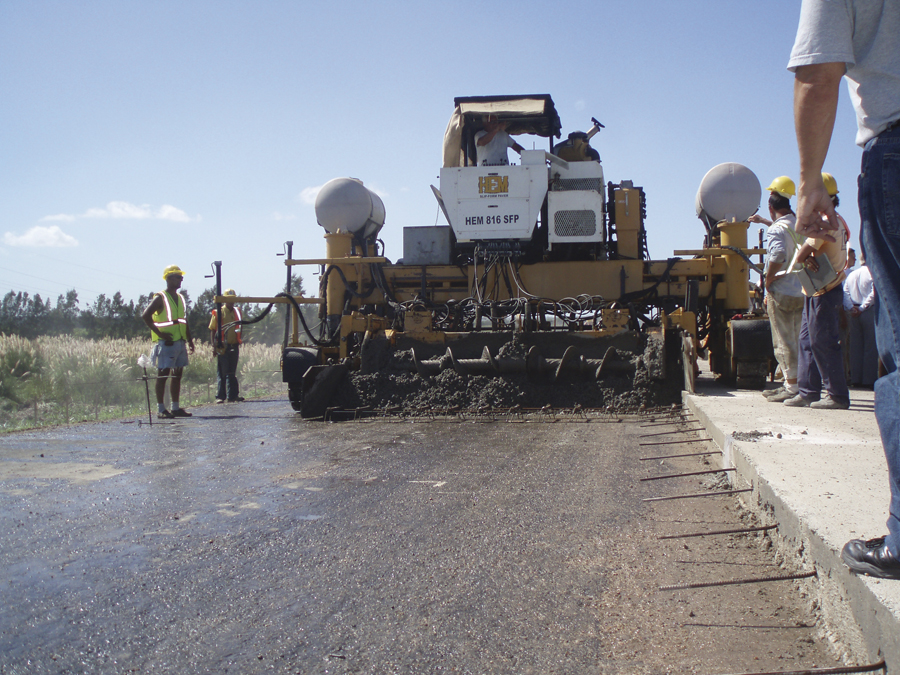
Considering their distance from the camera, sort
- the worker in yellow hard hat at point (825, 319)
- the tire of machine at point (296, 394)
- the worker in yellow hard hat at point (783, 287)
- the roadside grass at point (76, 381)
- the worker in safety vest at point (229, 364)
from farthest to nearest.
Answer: the worker in safety vest at point (229, 364)
the roadside grass at point (76, 381)
the tire of machine at point (296, 394)
the worker in yellow hard hat at point (783, 287)
the worker in yellow hard hat at point (825, 319)

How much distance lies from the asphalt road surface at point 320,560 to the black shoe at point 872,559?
1.02 ft

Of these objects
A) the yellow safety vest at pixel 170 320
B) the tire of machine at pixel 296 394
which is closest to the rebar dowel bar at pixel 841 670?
the tire of machine at pixel 296 394

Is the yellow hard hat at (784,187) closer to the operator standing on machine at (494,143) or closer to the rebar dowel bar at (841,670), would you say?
the operator standing on machine at (494,143)

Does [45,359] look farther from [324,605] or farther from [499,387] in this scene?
[324,605]

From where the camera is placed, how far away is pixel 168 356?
900cm

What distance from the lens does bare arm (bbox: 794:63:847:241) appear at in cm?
195

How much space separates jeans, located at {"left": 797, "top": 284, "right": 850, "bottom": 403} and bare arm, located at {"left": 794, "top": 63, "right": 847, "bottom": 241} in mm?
3443

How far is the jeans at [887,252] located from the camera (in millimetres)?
1835

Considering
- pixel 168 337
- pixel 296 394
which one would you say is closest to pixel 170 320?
pixel 168 337

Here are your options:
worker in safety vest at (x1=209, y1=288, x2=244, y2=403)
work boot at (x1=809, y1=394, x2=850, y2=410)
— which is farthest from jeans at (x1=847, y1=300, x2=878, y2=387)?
worker in safety vest at (x1=209, y1=288, x2=244, y2=403)

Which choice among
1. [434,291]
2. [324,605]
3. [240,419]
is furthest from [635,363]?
[324,605]

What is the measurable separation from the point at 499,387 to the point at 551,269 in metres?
2.33

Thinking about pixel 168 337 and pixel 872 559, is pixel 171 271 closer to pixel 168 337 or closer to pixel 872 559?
pixel 168 337

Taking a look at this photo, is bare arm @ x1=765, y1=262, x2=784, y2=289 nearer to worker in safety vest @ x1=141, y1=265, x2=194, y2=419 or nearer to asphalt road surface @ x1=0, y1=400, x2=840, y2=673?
asphalt road surface @ x1=0, y1=400, x2=840, y2=673
